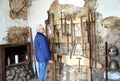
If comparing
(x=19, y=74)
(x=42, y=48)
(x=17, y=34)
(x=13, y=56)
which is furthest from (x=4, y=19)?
(x=42, y=48)

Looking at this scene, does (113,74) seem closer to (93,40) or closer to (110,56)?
(110,56)

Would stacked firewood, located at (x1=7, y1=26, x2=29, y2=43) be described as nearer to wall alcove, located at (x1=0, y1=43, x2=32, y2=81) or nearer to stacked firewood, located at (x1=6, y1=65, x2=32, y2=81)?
wall alcove, located at (x1=0, y1=43, x2=32, y2=81)

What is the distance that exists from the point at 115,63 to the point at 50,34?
5.83 ft

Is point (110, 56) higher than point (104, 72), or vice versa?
point (110, 56)

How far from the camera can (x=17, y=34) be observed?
5680 mm

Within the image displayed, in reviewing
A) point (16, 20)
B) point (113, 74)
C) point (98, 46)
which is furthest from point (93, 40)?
point (16, 20)

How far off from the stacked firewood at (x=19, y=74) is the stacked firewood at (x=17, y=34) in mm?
659

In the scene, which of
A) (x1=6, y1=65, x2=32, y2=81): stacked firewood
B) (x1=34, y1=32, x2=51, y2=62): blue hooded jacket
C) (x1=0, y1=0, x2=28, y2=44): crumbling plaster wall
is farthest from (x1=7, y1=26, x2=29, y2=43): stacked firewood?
(x1=34, y1=32, x2=51, y2=62): blue hooded jacket

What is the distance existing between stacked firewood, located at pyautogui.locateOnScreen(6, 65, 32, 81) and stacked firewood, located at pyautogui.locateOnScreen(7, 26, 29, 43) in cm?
66

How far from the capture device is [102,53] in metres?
4.64

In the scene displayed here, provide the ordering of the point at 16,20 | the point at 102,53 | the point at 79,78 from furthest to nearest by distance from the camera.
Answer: the point at 16,20 < the point at 79,78 < the point at 102,53

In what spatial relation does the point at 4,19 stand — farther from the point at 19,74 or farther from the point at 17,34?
the point at 19,74

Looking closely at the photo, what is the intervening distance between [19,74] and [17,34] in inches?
38.3

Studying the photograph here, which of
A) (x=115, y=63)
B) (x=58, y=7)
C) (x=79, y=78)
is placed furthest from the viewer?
(x=58, y=7)
